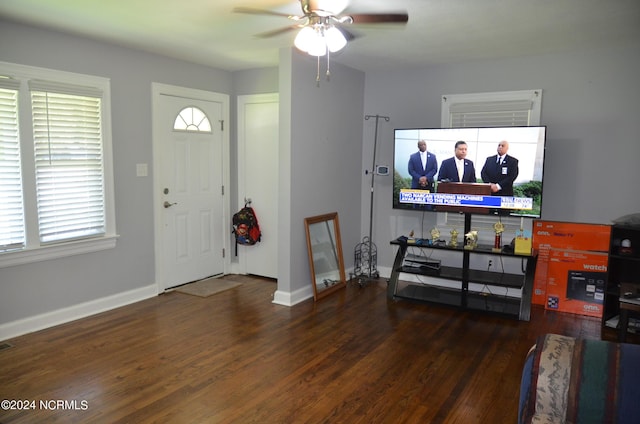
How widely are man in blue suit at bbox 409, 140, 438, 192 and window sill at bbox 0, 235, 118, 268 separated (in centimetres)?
285

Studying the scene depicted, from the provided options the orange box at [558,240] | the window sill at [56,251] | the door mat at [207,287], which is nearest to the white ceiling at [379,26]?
the orange box at [558,240]

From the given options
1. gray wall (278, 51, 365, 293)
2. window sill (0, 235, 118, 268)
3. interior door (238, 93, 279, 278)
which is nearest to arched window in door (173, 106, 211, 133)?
interior door (238, 93, 279, 278)

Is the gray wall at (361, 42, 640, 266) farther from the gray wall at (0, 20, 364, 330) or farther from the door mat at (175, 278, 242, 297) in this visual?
the door mat at (175, 278, 242, 297)

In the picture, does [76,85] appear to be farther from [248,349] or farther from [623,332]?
[623,332]

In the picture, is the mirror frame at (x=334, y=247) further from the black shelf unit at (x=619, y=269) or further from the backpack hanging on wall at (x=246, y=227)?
the black shelf unit at (x=619, y=269)

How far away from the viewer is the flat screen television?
13.5ft

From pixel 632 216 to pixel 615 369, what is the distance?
2794 millimetres

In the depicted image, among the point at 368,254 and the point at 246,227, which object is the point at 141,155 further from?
the point at 368,254

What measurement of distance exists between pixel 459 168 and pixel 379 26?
62.1 inches

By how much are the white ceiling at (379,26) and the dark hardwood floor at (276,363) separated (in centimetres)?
225

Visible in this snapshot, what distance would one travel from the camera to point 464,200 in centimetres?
439

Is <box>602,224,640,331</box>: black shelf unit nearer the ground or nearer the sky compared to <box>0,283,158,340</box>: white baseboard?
nearer the sky

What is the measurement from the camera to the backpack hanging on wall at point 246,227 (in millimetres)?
5270

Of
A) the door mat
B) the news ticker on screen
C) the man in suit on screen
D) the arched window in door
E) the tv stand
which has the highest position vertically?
the arched window in door
